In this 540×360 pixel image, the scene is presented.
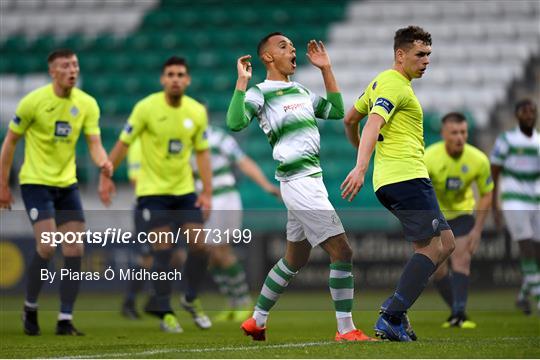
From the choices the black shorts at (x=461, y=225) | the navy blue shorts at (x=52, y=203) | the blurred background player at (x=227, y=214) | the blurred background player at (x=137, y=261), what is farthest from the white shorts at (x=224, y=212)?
the black shorts at (x=461, y=225)

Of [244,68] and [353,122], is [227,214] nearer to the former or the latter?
[353,122]

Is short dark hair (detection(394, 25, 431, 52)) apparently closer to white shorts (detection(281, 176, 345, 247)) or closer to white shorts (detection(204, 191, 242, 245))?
white shorts (detection(281, 176, 345, 247))

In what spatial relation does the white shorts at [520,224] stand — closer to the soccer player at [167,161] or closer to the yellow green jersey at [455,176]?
the yellow green jersey at [455,176]

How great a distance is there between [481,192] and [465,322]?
1.24m

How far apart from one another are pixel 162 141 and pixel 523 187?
3972 millimetres

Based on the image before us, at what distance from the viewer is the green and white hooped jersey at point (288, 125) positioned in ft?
23.3

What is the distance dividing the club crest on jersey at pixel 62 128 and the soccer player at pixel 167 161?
1.92ft

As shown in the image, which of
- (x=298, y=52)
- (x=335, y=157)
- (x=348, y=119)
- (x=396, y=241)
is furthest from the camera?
(x=298, y=52)

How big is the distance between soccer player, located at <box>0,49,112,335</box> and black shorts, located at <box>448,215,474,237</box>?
317 cm

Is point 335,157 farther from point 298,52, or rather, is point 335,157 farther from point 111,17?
point 111,17

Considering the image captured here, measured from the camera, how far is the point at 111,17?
22.0 m

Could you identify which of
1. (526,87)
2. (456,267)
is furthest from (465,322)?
(526,87)

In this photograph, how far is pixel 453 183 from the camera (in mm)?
9695

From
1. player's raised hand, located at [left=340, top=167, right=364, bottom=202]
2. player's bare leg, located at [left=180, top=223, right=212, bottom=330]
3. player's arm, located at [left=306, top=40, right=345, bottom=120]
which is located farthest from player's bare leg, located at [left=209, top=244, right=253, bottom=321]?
player's raised hand, located at [left=340, top=167, right=364, bottom=202]
